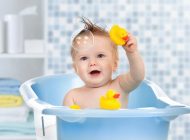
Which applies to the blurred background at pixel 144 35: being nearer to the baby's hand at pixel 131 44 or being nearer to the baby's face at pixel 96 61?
the baby's face at pixel 96 61

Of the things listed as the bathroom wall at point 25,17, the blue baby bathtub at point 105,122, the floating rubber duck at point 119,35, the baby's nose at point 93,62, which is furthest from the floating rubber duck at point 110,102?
the bathroom wall at point 25,17

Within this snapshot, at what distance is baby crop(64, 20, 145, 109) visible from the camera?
177 centimetres

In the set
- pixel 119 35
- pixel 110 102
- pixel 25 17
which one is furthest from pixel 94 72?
pixel 25 17

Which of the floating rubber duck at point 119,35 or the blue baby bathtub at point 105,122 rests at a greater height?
the floating rubber duck at point 119,35

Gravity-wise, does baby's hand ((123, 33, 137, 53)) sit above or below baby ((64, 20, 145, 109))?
above

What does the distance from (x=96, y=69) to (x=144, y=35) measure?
0.93m

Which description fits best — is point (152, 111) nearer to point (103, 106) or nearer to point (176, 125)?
point (103, 106)

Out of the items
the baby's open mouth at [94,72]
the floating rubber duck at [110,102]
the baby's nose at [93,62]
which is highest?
the baby's nose at [93,62]

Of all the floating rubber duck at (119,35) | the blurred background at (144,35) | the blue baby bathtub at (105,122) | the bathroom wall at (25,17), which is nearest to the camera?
the blue baby bathtub at (105,122)

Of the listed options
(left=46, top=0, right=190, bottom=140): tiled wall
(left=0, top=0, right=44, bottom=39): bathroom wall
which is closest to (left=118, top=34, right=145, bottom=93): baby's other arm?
(left=46, top=0, right=190, bottom=140): tiled wall

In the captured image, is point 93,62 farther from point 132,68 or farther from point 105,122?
Answer: point 105,122

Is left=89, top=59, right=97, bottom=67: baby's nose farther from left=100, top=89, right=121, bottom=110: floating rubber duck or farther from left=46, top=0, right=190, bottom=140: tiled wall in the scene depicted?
left=46, top=0, right=190, bottom=140: tiled wall

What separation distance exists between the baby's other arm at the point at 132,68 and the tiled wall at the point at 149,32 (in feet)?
2.67

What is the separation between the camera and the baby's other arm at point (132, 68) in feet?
5.29
